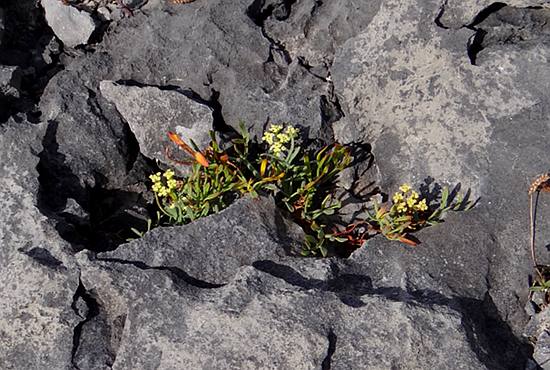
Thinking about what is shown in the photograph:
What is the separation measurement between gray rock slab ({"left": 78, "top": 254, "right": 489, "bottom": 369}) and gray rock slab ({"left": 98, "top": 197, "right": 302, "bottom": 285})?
22cm

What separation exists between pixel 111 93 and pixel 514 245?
2538 millimetres

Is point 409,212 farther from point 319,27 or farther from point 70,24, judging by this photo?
point 70,24

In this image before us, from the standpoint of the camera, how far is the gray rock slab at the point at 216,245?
3689mm

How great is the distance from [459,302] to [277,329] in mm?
1010

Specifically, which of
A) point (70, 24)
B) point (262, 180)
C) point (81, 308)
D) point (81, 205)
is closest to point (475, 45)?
point (262, 180)

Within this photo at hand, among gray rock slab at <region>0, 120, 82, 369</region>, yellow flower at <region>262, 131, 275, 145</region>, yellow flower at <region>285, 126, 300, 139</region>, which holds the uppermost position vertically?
yellow flower at <region>285, 126, 300, 139</region>

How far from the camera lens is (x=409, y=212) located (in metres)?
3.97

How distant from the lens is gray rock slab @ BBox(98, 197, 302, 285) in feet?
12.1

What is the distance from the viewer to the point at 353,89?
14.5 feet

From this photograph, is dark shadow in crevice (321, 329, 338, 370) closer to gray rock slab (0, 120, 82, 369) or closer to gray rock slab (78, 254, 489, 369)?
gray rock slab (78, 254, 489, 369)

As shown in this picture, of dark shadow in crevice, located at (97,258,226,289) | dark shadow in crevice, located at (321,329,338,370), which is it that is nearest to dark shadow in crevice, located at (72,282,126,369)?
dark shadow in crevice, located at (97,258,226,289)

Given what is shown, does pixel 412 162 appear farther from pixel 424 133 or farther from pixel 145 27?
pixel 145 27

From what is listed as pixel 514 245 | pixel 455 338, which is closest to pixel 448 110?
pixel 514 245

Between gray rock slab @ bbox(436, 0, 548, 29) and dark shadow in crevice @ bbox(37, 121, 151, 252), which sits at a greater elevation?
gray rock slab @ bbox(436, 0, 548, 29)
